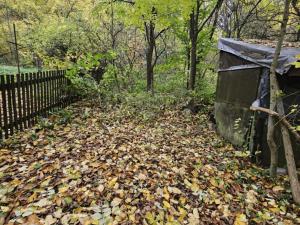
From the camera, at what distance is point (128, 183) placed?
3.36m

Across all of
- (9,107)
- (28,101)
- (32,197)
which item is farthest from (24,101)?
(32,197)

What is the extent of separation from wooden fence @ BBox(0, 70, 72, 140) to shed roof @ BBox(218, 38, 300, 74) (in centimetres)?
481

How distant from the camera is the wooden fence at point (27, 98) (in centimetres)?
456

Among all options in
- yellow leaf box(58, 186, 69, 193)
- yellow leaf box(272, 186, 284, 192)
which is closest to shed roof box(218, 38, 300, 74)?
yellow leaf box(272, 186, 284, 192)

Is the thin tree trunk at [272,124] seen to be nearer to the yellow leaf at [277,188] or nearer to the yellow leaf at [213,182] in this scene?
the yellow leaf at [277,188]

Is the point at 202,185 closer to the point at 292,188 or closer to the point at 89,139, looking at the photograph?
the point at 292,188

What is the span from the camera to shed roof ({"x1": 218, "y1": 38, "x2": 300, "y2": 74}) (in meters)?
4.05

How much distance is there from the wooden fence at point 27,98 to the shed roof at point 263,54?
189 inches

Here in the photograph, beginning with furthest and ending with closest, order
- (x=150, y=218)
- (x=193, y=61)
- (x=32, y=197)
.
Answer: (x=193, y=61) → (x=32, y=197) → (x=150, y=218)

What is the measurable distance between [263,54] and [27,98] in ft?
16.6

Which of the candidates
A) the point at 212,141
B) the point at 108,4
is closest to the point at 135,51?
the point at 108,4

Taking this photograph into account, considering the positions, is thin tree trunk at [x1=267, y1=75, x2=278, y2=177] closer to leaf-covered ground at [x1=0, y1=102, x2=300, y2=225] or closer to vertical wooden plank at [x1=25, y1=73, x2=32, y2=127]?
leaf-covered ground at [x1=0, y1=102, x2=300, y2=225]

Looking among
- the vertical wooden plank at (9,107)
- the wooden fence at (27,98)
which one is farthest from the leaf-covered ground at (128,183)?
the wooden fence at (27,98)

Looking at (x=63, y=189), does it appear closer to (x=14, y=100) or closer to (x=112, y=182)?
(x=112, y=182)
